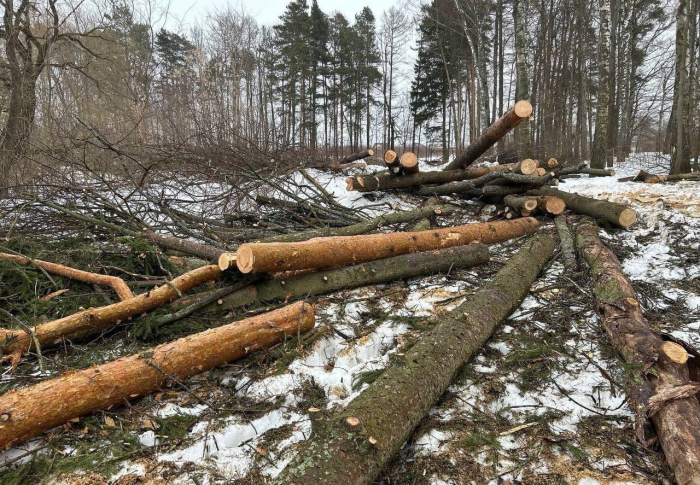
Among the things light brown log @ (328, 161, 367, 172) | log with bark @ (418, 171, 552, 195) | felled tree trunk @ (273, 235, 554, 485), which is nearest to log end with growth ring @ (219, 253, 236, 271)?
felled tree trunk @ (273, 235, 554, 485)

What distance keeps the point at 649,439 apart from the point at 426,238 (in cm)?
308

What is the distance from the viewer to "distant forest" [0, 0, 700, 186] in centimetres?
802

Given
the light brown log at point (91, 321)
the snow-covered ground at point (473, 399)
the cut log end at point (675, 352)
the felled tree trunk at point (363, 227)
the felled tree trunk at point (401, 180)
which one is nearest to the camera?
the snow-covered ground at point (473, 399)

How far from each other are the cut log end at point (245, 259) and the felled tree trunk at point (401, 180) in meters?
4.88

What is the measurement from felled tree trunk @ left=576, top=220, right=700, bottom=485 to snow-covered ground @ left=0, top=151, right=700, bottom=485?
13cm

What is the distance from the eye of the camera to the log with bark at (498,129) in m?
5.97

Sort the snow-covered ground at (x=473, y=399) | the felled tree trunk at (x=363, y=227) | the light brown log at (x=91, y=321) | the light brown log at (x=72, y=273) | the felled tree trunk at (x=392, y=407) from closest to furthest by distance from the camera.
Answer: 1. the felled tree trunk at (x=392, y=407)
2. the snow-covered ground at (x=473, y=399)
3. the light brown log at (x=91, y=321)
4. the light brown log at (x=72, y=273)
5. the felled tree trunk at (x=363, y=227)

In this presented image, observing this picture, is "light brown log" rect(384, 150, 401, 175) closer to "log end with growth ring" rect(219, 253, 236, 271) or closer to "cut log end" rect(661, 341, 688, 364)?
"log end with growth ring" rect(219, 253, 236, 271)

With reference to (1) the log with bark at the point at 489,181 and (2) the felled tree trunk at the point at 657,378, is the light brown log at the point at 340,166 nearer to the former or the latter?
(1) the log with bark at the point at 489,181

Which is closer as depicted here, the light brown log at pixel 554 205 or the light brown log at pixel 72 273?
the light brown log at pixel 72 273

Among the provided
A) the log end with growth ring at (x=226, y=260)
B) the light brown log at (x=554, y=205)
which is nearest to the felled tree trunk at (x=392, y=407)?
the log end with growth ring at (x=226, y=260)

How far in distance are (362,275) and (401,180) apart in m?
4.39

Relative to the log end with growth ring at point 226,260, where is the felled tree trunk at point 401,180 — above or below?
above

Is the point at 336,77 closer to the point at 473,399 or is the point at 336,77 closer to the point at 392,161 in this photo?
the point at 392,161
